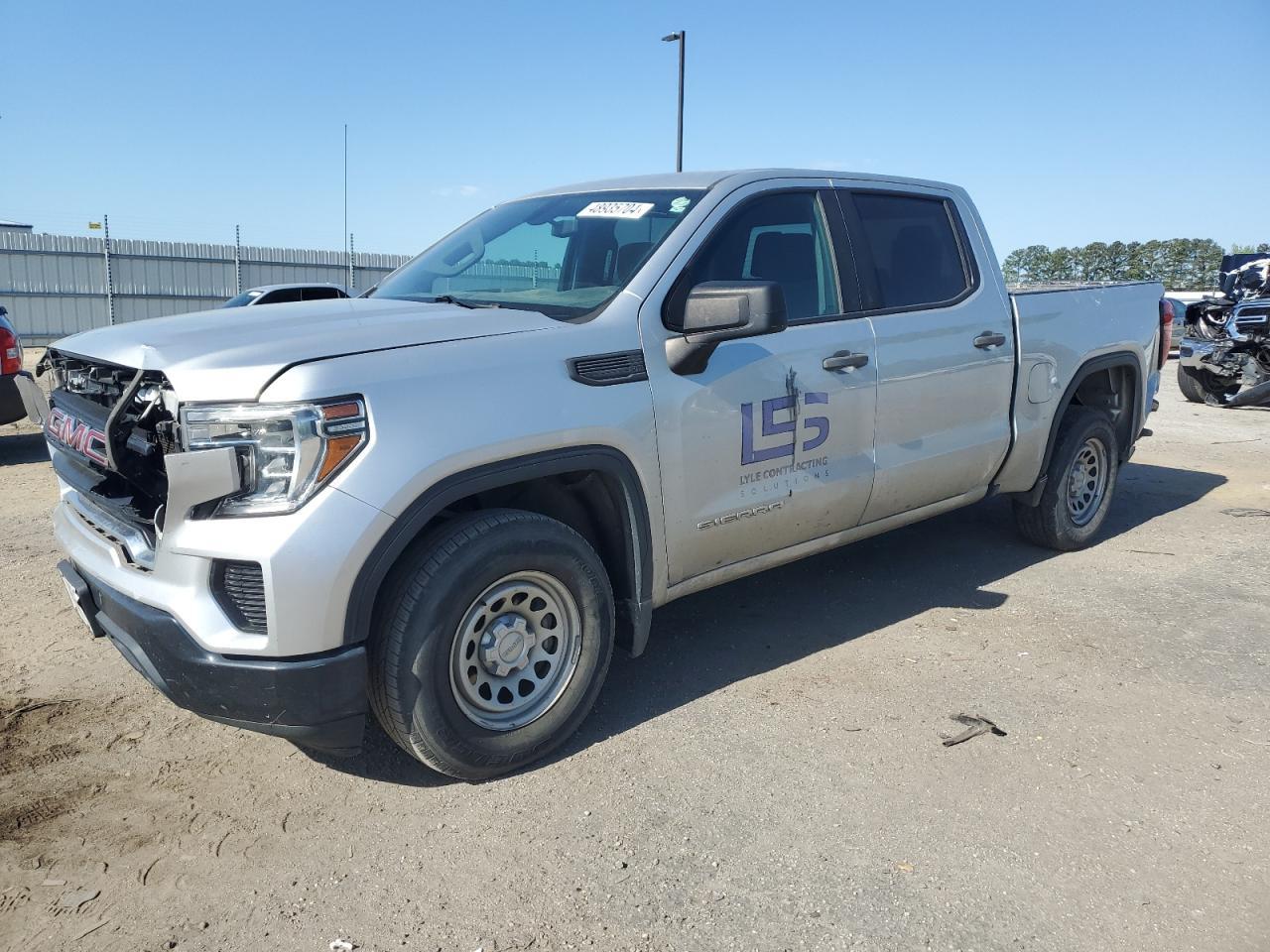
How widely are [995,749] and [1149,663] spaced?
1.19 m

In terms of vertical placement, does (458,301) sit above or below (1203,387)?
above

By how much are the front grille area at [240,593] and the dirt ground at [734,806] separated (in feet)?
2.19

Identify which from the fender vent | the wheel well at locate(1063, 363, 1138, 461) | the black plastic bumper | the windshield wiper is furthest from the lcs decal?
the wheel well at locate(1063, 363, 1138, 461)

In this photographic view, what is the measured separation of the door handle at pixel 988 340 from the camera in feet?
15.3

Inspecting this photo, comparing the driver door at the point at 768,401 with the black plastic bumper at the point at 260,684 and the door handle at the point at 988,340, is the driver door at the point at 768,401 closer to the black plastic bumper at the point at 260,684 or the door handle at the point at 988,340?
the door handle at the point at 988,340

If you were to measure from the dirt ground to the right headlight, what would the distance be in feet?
3.31

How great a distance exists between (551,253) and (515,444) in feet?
4.34

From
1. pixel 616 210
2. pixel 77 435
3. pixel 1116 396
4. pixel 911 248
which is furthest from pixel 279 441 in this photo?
pixel 1116 396

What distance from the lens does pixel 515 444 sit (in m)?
3.02

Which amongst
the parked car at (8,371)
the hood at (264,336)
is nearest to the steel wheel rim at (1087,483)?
the hood at (264,336)

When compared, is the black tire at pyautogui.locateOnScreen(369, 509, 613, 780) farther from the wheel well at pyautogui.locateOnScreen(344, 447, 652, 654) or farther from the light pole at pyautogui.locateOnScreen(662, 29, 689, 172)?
the light pole at pyautogui.locateOnScreen(662, 29, 689, 172)

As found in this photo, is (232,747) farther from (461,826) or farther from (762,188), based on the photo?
(762,188)

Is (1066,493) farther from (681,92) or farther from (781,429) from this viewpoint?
(681,92)

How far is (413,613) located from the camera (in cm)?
288
